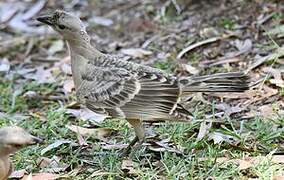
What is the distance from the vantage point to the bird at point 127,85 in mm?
4996

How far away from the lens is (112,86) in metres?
5.18

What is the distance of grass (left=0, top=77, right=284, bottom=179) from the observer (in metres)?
4.77

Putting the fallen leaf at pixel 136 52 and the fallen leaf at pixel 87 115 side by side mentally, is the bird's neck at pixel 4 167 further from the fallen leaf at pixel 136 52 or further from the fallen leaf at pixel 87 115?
the fallen leaf at pixel 136 52

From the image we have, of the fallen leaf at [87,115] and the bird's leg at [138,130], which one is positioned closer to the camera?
the bird's leg at [138,130]

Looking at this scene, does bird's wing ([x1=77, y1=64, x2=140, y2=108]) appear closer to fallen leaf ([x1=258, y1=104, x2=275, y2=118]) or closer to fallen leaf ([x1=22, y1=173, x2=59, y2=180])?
fallen leaf ([x1=22, y1=173, x2=59, y2=180])

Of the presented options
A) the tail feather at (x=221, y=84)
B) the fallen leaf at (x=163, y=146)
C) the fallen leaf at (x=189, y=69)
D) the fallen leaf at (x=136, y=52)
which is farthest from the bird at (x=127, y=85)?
the fallen leaf at (x=136, y=52)

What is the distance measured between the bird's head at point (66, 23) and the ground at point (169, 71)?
2.81ft

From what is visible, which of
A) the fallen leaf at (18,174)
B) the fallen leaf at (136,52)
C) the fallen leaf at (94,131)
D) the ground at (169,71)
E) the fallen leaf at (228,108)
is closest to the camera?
the fallen leaf at (18,174)

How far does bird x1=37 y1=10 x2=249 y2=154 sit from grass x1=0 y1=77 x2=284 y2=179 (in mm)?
262

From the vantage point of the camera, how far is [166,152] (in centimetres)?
516

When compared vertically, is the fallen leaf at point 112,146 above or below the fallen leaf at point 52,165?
below

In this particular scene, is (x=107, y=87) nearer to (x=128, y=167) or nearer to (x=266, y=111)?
(x=128, y=167)

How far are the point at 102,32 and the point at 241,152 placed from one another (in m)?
4.27

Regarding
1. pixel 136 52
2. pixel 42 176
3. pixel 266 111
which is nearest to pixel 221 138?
pixel 266 111
